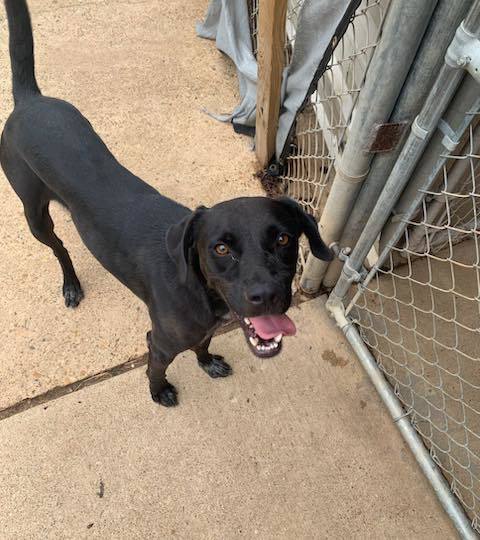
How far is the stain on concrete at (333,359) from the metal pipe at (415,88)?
73cm

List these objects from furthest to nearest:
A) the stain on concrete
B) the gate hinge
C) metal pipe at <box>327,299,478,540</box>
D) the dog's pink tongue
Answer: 1. the stain on concrete
2. metal pipe at <box>327,299,478,540</box>
3. the dog's pink tongue
4. the gate hinge

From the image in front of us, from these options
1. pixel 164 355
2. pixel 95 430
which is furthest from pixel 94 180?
pixel 95 430

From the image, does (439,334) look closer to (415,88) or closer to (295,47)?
(415,88)

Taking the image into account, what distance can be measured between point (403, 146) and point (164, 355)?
57.4 inches

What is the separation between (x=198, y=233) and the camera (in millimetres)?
1962

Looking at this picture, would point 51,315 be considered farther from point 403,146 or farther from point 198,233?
point 403,146

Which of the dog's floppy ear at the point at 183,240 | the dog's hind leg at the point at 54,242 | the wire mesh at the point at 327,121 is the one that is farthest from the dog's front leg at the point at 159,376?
the wire mesh at the point at 327,121

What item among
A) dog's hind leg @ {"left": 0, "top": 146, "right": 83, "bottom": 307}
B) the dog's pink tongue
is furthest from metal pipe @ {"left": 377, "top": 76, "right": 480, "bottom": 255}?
dog's hind leg @ {"left": 0, "top": 146, "right": 83, "bottom": 307}

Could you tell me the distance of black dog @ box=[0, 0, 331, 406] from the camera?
1835mm

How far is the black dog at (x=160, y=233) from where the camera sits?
183 centimetres

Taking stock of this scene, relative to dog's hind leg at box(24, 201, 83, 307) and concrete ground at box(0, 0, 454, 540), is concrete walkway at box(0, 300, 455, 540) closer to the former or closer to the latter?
concrete ground at box(0, 0, 454, 540)

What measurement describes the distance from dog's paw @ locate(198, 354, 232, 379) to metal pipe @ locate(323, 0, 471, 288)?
3.29 feet

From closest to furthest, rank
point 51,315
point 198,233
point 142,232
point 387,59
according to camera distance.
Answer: point 387,59
point 198,233
point 142,232
point 51,315

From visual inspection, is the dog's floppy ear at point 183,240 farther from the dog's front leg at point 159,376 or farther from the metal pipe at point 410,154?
the metal pipe at point 410,154
